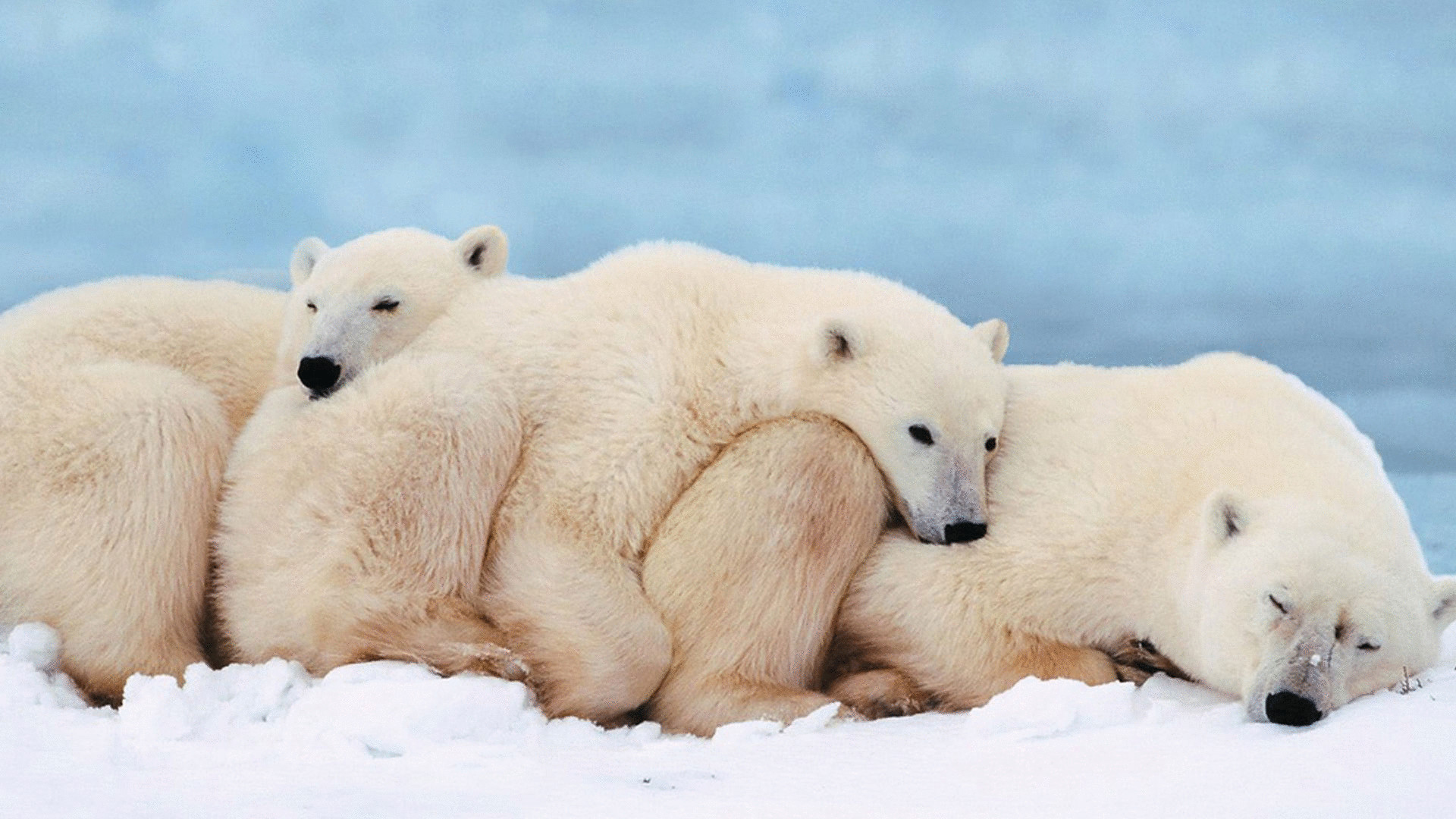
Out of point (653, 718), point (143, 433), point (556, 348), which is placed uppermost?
point (556, 348)

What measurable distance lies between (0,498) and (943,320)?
409 cm

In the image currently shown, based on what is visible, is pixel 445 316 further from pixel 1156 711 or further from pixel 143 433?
pixel 1156 711

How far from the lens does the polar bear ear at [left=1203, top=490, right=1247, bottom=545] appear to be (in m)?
5.27

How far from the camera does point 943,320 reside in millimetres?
6445

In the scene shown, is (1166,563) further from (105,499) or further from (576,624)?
(105,499)

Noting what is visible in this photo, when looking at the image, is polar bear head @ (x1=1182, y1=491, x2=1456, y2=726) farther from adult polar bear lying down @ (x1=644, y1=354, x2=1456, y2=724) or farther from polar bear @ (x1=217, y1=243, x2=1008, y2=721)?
polar bear @ (x1=217, y1=243, x2=1008, y2=721)

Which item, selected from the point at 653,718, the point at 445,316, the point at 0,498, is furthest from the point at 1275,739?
the point at 0,498

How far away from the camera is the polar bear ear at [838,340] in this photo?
19.7ft

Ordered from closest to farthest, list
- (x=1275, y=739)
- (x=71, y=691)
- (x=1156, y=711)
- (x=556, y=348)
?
(x=1275, y=739) → (x=1156, y=711) → (x=71, y=691) → (x=556, y=348)

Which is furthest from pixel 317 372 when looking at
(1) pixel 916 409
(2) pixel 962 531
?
(2) pixel 962 531

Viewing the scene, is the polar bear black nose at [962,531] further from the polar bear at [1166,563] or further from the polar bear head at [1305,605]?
the polar bear head at [1305,605]

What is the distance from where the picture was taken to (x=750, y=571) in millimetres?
5812

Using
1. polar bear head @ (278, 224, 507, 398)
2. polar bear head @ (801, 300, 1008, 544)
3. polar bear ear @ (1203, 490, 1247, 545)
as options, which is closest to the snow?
polar bear ear @ (1203, 490, 1247, 545)

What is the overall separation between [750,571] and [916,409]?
38.5 inches
